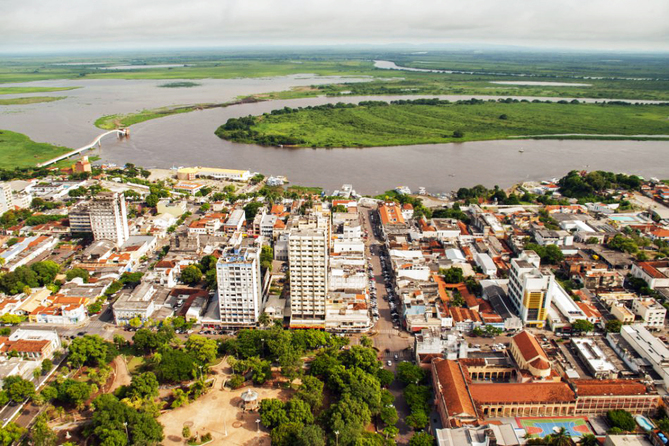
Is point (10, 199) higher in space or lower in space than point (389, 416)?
higher

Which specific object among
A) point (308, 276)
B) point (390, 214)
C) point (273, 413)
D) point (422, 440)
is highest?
point (308, 276)

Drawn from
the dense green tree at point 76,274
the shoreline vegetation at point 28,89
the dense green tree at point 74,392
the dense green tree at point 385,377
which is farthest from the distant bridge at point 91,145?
the shoreline vegetation at point 28,89

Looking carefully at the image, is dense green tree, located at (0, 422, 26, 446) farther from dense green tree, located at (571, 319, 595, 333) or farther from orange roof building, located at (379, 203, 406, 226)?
orange roof building, located at (379, 203, 406, 226)

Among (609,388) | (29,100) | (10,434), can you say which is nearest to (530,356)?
(609,388)

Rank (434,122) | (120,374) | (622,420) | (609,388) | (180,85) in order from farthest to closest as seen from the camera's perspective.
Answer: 1. (180,85)
2. (434,122)
3. (120,374)
4. (609,388)
5. (622,420)

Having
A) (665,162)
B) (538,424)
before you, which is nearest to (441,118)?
(665,162)

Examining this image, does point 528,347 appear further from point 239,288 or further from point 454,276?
point 239,288

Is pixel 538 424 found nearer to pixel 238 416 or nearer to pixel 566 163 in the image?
pixel 238 416
